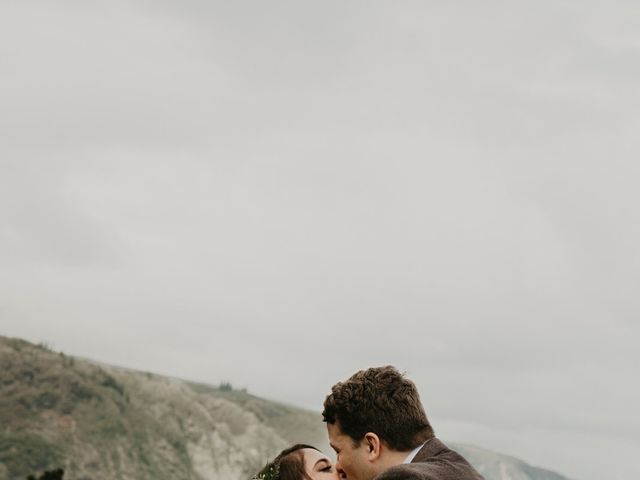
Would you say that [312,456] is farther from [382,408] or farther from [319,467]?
[382,408]

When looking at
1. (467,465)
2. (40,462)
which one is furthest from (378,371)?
(40,462)

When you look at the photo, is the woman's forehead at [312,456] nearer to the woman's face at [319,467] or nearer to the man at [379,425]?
the woman's face at [319,467]

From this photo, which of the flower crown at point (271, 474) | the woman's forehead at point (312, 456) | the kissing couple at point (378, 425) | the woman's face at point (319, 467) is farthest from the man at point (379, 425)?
the flower crown at point (271, 474)

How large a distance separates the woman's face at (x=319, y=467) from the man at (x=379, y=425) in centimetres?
124

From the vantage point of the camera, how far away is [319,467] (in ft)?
27.2

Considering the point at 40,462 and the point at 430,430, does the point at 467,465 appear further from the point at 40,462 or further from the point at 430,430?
the point at 40,462

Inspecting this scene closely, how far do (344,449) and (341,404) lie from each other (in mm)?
336

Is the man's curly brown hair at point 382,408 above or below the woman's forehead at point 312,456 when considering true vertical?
above

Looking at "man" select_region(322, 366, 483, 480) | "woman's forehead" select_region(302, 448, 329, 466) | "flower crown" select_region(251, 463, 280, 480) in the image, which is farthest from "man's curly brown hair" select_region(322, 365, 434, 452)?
"flower crown" select_region(251, 463, 280, 480)

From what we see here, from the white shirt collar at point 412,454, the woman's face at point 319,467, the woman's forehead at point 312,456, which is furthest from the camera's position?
the woman's forehead at point 312,456

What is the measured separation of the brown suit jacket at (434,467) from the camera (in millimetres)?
5906

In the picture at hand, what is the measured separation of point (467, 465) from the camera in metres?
6.33

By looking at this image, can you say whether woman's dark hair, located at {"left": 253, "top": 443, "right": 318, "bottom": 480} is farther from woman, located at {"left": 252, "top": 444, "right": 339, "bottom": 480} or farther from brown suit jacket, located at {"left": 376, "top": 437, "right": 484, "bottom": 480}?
brown suit jacket, located at {"left": 376, "top": 437, "right": 484, "bottom": 480}

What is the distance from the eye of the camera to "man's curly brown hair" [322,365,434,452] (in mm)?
6660
